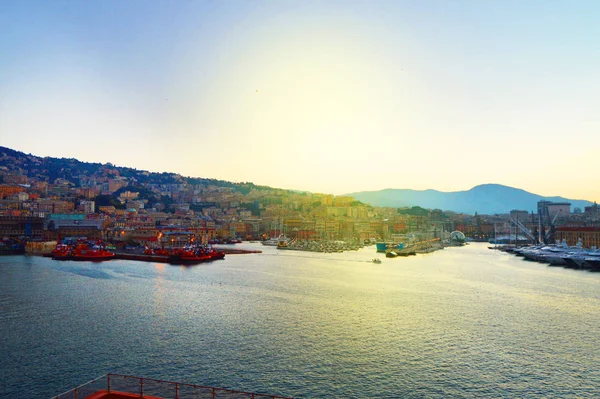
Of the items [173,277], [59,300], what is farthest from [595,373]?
[173,277]

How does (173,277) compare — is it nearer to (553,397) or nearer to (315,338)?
(315,338)

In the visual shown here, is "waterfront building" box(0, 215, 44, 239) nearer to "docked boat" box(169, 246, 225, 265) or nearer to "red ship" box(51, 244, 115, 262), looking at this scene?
"red ship" box(51, 244, 115, 262)

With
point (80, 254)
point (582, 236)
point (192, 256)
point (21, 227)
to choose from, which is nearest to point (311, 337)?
point (192, 256)

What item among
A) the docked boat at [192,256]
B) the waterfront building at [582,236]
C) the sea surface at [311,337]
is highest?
the waterfront building at [582,236]

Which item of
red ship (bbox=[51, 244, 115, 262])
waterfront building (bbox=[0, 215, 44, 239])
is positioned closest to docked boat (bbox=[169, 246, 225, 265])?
red ship (bbox=[51, 244, 115, 262])

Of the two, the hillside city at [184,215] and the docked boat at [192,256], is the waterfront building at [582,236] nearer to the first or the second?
the hillside city at [184,215]

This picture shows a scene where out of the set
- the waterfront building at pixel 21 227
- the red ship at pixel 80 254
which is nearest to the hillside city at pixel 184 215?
the waterfront building at pixel 21 227

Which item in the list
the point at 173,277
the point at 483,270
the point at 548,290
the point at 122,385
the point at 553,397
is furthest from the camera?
the point at 483,270
